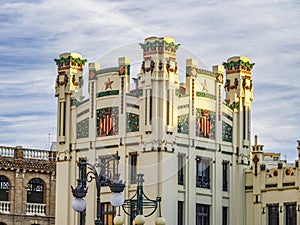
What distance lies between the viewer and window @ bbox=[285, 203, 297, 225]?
51.0m

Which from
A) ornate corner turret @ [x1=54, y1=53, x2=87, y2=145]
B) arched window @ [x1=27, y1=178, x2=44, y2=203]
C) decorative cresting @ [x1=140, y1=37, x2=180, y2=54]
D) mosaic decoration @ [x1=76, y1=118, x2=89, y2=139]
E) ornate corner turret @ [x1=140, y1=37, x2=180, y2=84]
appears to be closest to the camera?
ornate corner turret @ [x1=140, y1=37, x2=180, y2=84]

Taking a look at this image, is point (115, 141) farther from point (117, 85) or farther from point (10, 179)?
point (10, 179)

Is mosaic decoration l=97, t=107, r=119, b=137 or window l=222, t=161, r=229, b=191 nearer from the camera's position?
mosaic decoration l=97, t=107, r=119, b=137

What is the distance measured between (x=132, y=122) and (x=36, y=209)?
18538mm

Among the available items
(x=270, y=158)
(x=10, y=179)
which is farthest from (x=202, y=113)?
(x=270, y=158)

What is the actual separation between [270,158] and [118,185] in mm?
47340

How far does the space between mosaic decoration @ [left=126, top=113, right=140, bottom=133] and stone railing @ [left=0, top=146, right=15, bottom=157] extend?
57.3ft

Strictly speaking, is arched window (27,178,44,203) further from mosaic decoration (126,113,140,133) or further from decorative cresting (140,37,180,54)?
decorative cresting (140,37,180,54)

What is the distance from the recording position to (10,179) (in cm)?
6681

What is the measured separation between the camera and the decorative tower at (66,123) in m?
55.3

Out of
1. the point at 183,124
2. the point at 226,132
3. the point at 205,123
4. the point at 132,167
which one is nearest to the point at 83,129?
the point at 132,167

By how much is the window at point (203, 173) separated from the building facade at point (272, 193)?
2.71 meters

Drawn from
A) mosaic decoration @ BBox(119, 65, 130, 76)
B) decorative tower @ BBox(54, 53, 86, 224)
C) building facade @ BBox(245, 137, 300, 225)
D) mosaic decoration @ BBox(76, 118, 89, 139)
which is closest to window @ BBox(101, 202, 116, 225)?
decorative tower @ BBox(54, 53, 86, 224)

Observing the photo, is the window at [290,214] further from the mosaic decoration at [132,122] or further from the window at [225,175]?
the mosaic decoration at [132,122]
